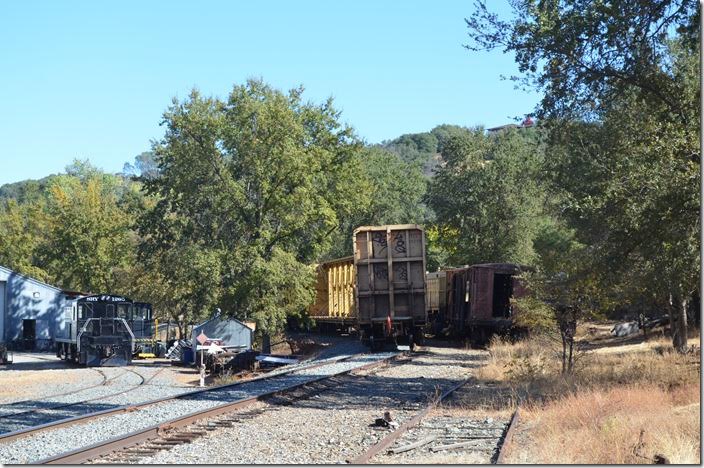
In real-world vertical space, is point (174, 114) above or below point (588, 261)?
above

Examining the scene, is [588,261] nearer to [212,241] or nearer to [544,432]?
[544,432]

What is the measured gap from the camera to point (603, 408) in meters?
13.1

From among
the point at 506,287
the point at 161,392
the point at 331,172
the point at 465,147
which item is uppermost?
the point at 465,147

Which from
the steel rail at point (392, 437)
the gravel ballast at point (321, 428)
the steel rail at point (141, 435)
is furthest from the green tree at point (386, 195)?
the steel rail at point (392, 437)

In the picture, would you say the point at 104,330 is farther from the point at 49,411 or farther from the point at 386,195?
the point at 386,195

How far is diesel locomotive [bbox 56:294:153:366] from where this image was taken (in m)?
33.2

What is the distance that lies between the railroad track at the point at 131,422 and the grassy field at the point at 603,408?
16.2 feet

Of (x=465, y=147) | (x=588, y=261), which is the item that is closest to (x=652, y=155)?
(x=588, y=261)

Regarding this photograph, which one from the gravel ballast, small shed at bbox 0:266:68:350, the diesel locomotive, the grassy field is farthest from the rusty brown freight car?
small shed at bbox 0:266:68:350

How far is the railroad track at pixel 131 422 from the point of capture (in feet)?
36.1

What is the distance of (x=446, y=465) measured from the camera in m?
9.77

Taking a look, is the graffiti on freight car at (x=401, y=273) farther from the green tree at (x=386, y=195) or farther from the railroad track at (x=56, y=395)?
the green tree at (x=386, y=195)

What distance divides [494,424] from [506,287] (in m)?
23.3

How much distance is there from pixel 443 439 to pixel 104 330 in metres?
25.7
